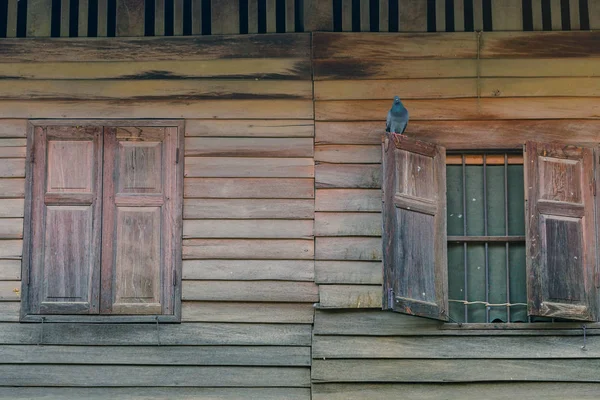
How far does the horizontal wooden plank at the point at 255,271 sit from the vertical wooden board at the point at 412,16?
1886 millimetres

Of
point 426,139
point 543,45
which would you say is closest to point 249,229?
point 426,139

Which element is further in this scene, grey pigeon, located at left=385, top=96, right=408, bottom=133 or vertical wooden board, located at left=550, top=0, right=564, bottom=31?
vertical wooden board, located at left=550, top=0, right=564, bottom=31

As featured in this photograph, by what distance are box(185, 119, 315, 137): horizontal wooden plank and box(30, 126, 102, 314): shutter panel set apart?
705 millimetres

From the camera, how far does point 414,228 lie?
803 cm

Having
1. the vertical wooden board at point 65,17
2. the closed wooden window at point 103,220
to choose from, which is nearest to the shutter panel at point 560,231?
the closed wooden window at point 103,220

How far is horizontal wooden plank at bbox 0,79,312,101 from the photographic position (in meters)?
8.49

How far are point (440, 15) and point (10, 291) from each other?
3.66 m

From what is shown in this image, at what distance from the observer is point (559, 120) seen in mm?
8414

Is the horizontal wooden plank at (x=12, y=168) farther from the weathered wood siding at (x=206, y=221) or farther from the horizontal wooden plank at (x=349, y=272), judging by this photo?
the horizontal wooden plank at (x=349, y=272)

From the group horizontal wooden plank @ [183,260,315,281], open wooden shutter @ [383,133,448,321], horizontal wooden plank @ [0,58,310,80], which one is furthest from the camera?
horizontal wooden plank @ [0,58,310,80]

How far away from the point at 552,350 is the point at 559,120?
1646 millimetres

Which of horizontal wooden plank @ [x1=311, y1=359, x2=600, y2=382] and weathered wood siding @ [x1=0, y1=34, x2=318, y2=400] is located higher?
weathered wood siding @ [x1=0, y1=34, x2=318, y2=400]

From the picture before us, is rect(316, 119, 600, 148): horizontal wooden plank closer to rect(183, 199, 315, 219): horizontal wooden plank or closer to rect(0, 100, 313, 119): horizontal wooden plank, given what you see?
rect(0, 100, 313, 119): horizontal wooden plank

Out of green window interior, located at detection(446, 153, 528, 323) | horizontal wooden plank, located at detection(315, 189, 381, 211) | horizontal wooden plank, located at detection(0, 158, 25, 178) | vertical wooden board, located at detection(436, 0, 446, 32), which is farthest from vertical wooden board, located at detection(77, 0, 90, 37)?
green window interior, located at detection(446, 153, 528, 323)
